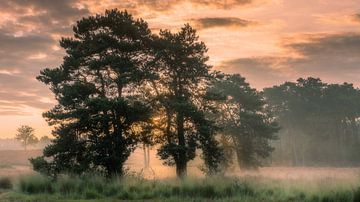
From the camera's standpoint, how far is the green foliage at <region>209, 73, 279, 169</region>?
48.0 m

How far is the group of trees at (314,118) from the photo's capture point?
8119cm

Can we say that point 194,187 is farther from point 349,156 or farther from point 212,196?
point 349,156

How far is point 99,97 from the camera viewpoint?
85.5ft

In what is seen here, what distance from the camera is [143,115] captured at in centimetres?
2697

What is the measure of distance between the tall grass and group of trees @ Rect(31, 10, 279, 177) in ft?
15.1

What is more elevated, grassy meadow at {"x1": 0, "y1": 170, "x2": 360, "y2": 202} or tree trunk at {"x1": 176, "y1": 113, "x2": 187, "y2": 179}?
tree trunk at {"x1": 176, "y1": 113, "x2": 187, "y2": 179}

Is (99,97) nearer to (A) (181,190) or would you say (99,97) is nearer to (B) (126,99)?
(B) (126,99)

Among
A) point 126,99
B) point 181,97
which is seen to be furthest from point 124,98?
point 181,97

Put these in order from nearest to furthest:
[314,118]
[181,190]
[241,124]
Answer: [181,190]
[241,124]
[314,118]

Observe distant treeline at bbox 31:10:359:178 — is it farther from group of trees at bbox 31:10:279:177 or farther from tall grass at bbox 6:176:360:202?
tall grass at bbox 6:176:360:202

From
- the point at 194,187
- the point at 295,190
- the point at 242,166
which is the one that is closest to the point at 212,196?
the point at 194,187

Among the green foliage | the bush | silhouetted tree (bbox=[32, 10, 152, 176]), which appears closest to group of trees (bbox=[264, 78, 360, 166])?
the green foliage

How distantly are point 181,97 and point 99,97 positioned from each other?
684 cm

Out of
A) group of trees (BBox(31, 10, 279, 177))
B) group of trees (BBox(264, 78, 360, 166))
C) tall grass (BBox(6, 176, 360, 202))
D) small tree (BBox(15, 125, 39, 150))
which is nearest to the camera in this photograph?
tall grass (BBox(6, 176, 360, 202))
